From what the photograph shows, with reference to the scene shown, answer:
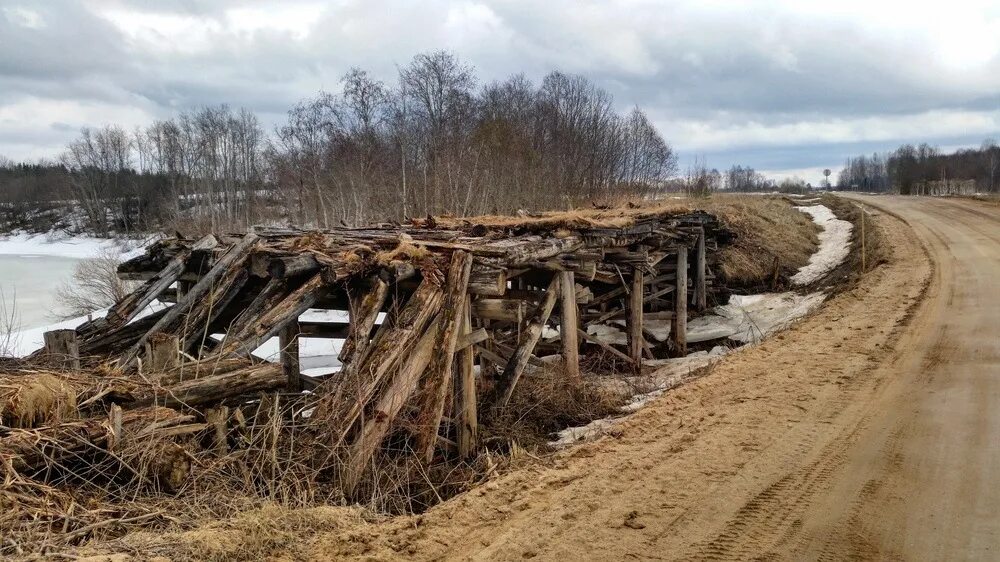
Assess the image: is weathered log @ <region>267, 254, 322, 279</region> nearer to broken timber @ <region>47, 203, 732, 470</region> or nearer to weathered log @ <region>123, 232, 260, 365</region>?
broken timber @ <region>47, 203, 732, 470</region>

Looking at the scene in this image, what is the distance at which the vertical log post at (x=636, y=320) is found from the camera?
12125 mm

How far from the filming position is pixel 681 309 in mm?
14180

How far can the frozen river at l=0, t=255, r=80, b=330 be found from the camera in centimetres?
2455

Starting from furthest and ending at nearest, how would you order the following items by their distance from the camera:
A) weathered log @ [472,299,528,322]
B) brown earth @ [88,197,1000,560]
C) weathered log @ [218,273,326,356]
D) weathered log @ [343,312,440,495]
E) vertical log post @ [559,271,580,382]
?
vertical log post @ [559,271,580,382]
weathered log @ [472,299,528,322]
weathered log @ [218,273,326,356]
weathered log @ [343,312,440,495]
brown earth @ [88,197,1000,560]

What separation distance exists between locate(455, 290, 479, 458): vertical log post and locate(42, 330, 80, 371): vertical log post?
3470 millimetres

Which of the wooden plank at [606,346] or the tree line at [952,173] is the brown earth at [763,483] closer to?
the wooden plank at [606,346]

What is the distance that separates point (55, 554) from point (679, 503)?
12.0ft

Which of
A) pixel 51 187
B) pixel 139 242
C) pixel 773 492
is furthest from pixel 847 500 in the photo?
pixel 51 187

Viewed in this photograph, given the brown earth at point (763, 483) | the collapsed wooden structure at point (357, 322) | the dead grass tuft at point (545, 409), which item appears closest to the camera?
the brown earth at point (763, 483)

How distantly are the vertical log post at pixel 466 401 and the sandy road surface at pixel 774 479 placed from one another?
1502mm

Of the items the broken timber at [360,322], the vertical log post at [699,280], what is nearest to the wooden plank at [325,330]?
the broken timber at [360,322]

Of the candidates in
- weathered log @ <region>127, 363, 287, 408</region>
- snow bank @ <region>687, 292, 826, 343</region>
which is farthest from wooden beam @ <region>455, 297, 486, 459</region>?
snow bank @ <region>687, 292, 826, 343</region>

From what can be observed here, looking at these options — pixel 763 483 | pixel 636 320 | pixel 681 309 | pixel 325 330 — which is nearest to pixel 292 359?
pixel 325 330

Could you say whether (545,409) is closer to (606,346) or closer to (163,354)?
(606,346)
